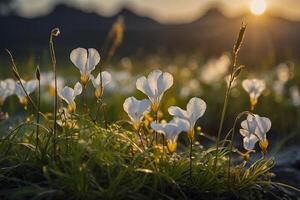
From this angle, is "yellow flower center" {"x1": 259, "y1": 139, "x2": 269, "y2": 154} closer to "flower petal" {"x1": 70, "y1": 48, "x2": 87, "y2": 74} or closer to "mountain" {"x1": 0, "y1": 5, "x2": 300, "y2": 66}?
"flower petal" {"x1": 70, "y1": 48, "x2": 87, "y2": 74}

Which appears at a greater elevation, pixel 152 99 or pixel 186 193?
pixel 152 99

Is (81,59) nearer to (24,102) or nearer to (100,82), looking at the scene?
(100,82)

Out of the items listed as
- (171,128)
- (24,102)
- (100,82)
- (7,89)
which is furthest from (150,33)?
(171,128)

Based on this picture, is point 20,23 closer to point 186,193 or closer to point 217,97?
point 217,97

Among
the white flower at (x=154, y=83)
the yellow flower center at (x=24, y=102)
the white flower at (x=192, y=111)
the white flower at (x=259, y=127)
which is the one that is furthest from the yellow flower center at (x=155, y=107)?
the yellow flower center at (x=24, y=102)

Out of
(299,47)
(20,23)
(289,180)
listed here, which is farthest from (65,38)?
(289,180)

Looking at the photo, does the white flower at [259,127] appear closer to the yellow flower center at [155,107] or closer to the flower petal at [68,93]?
the yellow flower center at [155,107]
